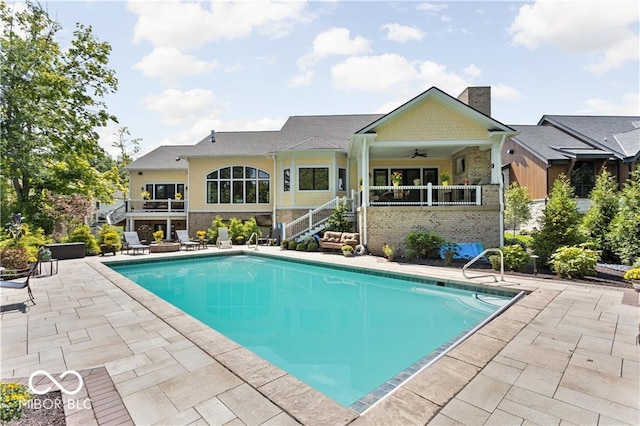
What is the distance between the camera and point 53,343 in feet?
14.5

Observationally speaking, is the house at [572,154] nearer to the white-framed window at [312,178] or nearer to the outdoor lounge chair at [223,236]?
the white-framed window at [312,178]

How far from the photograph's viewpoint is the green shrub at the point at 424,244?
12.0m

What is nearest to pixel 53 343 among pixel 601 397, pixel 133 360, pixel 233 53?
pixel 133 360

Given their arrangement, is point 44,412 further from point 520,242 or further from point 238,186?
point 238,186

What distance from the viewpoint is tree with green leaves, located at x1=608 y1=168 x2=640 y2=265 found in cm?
1009

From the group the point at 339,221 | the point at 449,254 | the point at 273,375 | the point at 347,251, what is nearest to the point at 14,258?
the point at 273,375

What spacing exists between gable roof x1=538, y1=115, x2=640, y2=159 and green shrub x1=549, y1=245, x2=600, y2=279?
48.0 feet

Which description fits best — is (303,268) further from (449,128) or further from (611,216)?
(611,216)

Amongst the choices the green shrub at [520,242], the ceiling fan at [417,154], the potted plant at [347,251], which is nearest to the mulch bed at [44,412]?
the potted plant at [347,251]

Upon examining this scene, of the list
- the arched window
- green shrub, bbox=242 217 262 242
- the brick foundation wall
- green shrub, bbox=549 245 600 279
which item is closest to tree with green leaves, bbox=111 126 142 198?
the arched window

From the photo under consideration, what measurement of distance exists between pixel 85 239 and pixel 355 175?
45.5ft

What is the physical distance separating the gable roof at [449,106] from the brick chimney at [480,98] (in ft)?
14.2

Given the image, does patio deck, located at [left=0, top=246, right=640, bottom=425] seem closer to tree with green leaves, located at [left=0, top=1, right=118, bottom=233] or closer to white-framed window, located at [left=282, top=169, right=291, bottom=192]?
tree with green leaves, located at [left=0, top=1, right=118, bottom=233]

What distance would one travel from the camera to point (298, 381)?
3414mm
